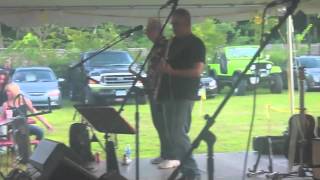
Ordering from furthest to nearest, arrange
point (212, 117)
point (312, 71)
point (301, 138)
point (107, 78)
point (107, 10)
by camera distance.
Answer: point (312, 71) → point (107, 78) → point (107, 10) → point (301, 138) → point (212, 117)

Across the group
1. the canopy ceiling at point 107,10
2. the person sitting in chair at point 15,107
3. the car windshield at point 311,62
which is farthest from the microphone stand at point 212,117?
the car windshield at point 311,62

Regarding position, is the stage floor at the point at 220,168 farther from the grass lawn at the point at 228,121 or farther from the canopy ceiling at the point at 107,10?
the canopy ceiling at the point at 107,10

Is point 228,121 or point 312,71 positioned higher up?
point 312,71

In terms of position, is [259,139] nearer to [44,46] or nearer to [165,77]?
[165,77]

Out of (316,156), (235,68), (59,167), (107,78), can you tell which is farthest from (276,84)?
(59,167)

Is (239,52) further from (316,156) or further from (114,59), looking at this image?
(316,156)

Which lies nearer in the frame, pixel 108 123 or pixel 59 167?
pixel 59 167

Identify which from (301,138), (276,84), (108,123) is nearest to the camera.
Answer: (108,123)

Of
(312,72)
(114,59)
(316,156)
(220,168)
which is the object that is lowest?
(220,168)

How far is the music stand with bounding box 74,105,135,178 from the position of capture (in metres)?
3.66

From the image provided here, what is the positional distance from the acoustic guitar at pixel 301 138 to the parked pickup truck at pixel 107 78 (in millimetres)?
3827

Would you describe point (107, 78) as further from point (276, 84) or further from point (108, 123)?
point (108, 123)

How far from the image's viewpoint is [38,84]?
9.15 metres

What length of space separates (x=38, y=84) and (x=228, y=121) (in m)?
3.12
